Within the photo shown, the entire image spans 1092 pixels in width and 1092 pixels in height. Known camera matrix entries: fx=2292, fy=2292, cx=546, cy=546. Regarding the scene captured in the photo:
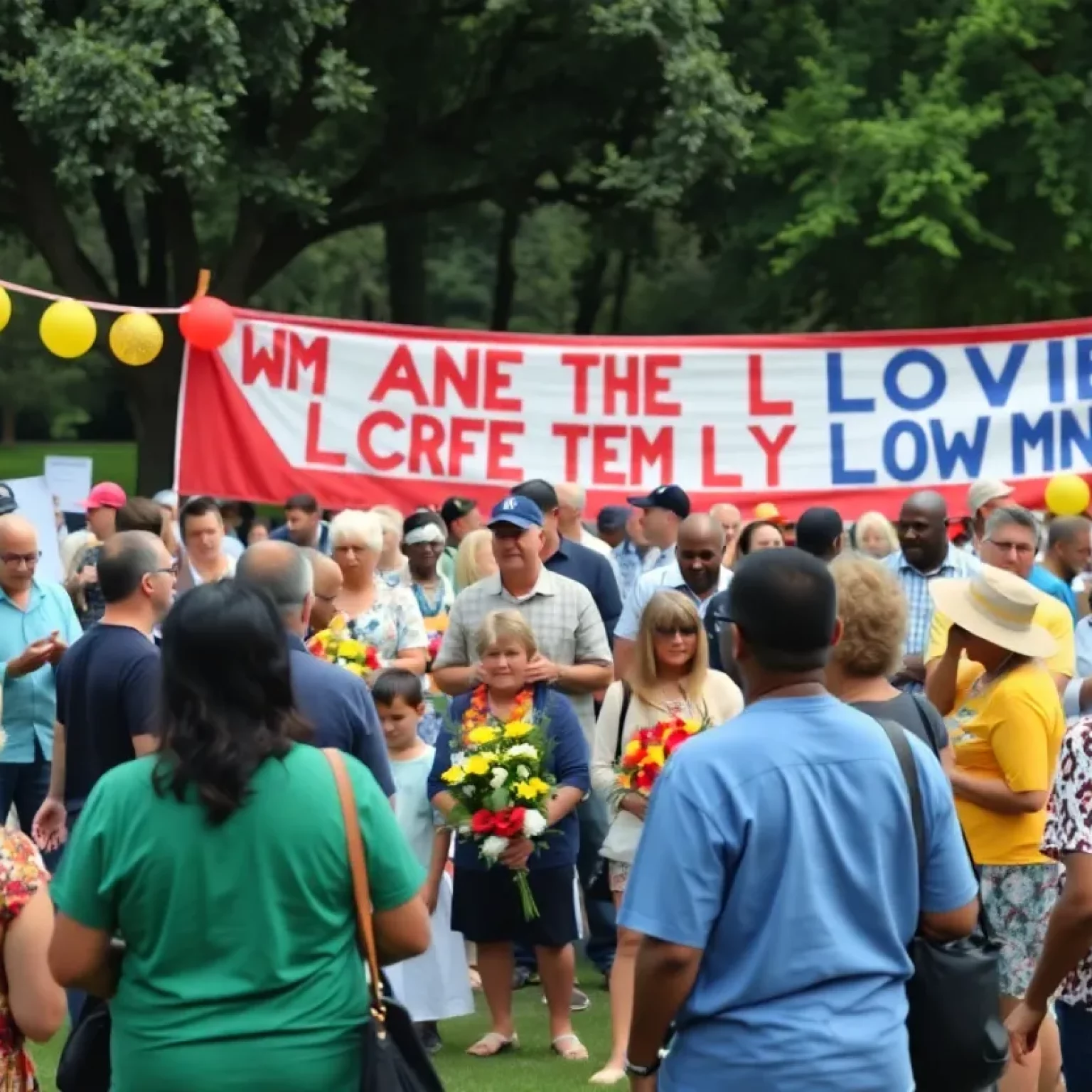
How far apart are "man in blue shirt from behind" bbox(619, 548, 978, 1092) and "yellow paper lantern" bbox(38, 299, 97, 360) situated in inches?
383

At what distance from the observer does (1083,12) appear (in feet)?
71.9

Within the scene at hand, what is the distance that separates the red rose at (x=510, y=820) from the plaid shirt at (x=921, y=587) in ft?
7.18

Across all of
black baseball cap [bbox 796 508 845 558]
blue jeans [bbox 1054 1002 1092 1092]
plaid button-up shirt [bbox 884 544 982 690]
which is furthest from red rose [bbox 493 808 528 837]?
blue jeans [bbox 1054 1002 1092 1092]

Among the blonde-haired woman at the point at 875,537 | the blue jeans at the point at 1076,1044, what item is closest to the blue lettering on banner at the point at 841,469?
the blonde-haired woman at the point at 875,537

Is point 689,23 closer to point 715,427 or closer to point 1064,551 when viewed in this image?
point 715,427

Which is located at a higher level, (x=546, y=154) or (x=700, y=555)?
(x=546, y=154)

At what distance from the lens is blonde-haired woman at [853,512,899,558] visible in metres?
11.6

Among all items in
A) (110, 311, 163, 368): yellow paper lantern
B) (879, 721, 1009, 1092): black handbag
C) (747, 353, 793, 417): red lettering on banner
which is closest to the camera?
(879, 721, 1009, 1092): black handbag

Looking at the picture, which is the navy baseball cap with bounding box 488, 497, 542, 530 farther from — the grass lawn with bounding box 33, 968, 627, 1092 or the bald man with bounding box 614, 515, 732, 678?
the grass lawn with bounding box 33, 968, 627, 1092

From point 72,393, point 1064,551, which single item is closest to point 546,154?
point 1064,551

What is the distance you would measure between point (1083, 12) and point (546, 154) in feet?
19.8

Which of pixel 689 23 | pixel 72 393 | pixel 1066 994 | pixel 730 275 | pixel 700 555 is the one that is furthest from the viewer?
pixel 72 393

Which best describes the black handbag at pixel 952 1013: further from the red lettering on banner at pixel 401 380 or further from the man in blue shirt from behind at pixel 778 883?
the red lettering on banner at pixel 401 380

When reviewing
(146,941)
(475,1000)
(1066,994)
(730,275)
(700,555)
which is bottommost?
(475,1000)
